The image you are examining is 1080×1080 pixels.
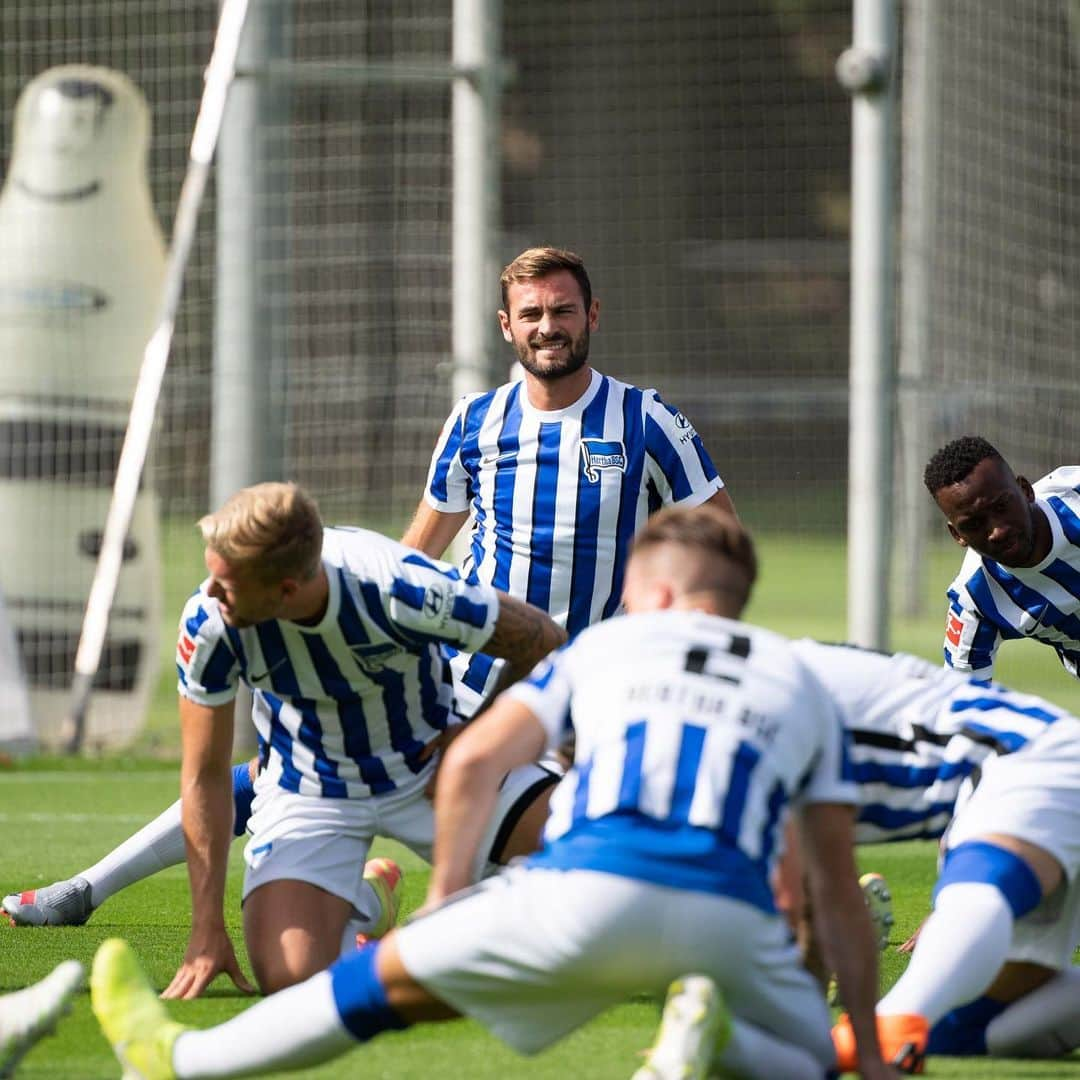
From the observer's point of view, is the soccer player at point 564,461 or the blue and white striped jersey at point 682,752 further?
the soccer player at point 564,461

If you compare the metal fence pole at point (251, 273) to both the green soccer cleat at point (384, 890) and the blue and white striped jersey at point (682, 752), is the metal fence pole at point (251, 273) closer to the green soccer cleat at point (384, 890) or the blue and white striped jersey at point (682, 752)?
the green soccer cleat at point (384, 890)

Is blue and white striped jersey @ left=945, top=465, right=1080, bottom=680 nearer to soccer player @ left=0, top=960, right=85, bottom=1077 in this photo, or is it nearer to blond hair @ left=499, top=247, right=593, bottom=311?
blond hair @ left=499, top=247, right=593, bottom=311

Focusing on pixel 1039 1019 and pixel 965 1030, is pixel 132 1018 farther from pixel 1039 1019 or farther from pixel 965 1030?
pixel 1039 1019

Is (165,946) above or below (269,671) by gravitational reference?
below

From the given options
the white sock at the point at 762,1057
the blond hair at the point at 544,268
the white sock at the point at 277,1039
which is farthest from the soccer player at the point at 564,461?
the white sock at the point at 762,1057

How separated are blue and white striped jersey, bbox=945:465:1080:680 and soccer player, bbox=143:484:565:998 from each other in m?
1.52

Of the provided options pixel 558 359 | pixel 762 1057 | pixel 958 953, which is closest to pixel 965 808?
pixel 958 953

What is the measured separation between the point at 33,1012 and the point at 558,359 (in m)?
2.75

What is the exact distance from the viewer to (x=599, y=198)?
1097 inches

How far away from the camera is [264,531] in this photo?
3.87m

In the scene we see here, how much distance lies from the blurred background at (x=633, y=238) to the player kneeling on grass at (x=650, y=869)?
22.3 ft

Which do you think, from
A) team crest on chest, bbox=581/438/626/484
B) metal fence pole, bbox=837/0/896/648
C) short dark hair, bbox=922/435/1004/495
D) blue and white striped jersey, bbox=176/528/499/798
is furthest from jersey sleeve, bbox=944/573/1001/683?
metal fence pole, bbox=837/0/896/648

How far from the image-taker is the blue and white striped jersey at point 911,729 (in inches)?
149

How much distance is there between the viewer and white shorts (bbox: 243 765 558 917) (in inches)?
183
